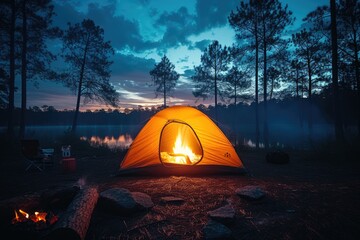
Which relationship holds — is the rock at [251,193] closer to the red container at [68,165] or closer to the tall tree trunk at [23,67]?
the red container at [68,165]

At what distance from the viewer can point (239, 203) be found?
4.60 metres

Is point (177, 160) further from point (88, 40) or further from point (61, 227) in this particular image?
point (88, 40)

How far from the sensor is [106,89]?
20.8 metres

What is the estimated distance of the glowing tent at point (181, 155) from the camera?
282 inches

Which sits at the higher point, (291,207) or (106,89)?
(106,89)

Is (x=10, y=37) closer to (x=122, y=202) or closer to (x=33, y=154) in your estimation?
(x=33, y=154)

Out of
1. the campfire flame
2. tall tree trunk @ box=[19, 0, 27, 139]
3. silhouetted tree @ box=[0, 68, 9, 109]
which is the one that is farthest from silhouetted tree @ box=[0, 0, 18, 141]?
the campfire flame

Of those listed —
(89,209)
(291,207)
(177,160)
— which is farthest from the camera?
(177,160)

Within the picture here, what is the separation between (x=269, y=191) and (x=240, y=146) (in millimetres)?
10289

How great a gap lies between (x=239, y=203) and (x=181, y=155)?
4.30 metres

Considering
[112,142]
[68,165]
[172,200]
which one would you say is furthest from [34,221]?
[112,142]

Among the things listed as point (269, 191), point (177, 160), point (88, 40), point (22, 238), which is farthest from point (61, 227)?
point (88, 40)

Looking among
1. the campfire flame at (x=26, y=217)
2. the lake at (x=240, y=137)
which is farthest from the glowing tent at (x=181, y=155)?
the campfire flame at (x=26, y=217)

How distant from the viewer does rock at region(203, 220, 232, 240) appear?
3178 millimetres
